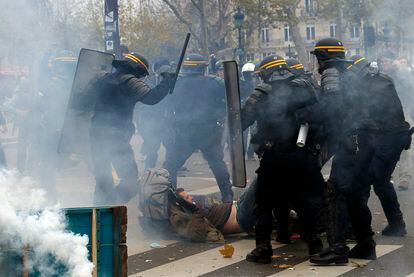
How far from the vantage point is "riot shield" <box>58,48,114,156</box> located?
29.8 ft

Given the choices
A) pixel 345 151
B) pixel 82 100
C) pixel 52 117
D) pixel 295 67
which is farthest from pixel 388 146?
pixel 52 117

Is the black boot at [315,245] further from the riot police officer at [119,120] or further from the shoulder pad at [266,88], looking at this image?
the riot police officer at [119,120]

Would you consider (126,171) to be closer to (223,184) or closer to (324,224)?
(223,184)

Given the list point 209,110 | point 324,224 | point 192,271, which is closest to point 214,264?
point 192,271

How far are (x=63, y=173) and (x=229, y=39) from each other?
36.2m

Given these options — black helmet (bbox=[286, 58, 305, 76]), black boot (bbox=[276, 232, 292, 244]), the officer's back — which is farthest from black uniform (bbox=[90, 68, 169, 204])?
black boot (bbox=[276, 232, 292, 244])

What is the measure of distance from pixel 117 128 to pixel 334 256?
8.85 ft

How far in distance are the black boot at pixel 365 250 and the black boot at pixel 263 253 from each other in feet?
2.23

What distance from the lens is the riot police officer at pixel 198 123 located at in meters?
10.2

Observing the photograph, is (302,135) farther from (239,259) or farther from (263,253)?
(239,259)

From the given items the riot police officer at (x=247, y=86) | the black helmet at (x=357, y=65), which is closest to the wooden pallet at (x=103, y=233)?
the black helmet at (x=357, y=65)

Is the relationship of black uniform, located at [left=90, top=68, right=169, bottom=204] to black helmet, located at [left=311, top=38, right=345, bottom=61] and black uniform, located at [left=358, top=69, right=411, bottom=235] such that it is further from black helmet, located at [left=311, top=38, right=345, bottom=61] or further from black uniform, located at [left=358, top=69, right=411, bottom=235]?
black uniform, located at [left=358, top=69, right=411, bottom=235]

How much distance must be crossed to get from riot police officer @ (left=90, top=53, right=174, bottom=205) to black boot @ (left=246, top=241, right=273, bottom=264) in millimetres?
1963

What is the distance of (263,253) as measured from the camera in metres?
7.31
